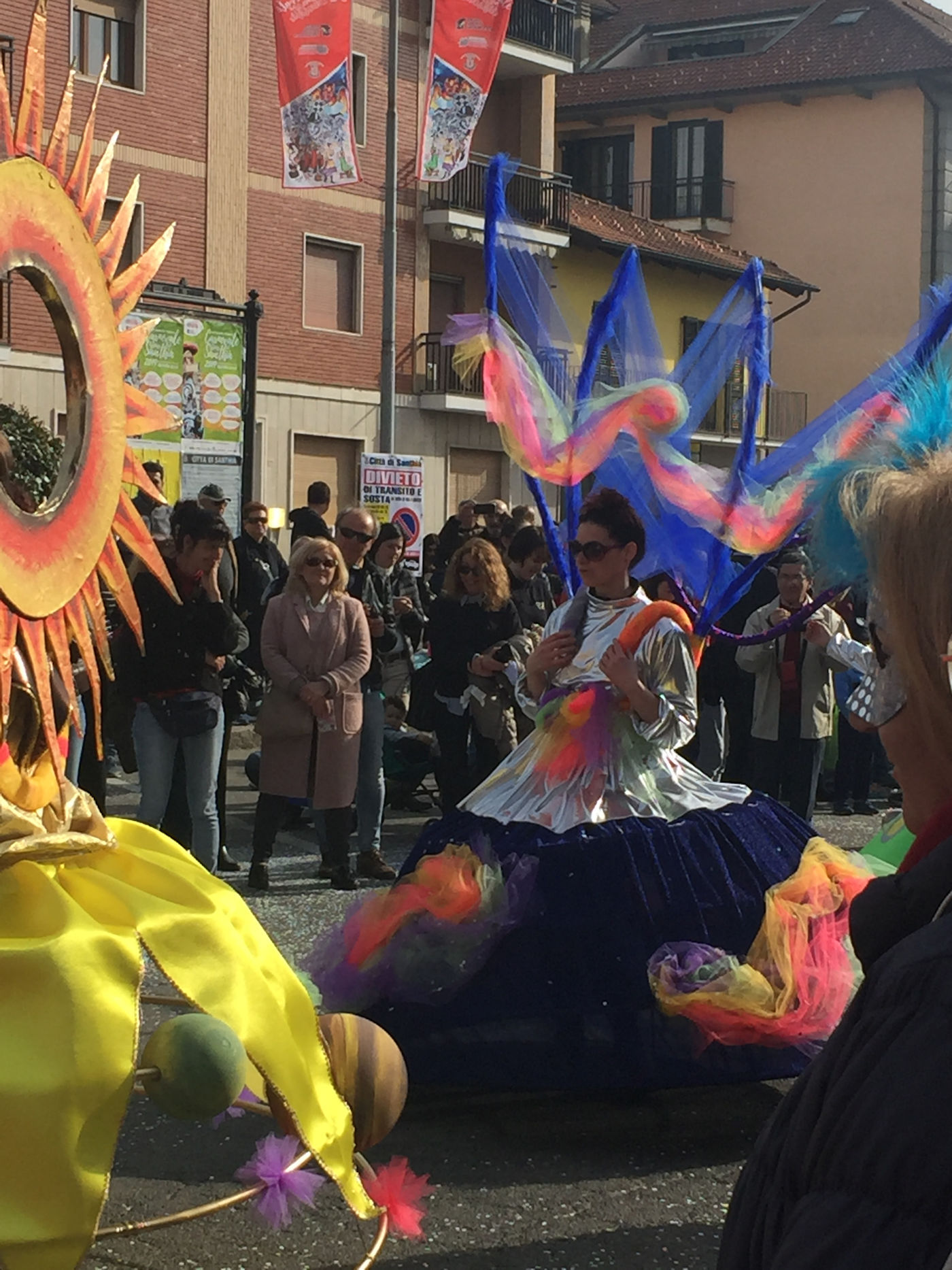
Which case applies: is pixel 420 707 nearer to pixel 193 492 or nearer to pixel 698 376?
pixel 698 376

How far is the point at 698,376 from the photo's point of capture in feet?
16.6

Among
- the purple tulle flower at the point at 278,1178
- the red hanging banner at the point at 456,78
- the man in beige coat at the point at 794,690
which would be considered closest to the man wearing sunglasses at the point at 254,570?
the man in beige coat at the point at 794,690

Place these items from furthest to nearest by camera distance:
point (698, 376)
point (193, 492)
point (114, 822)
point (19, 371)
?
point (19, 371) → point (193, 492) → point (698, 376) → point (114, 822)

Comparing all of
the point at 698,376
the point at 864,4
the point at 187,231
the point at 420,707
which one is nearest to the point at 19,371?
the point at 187,231

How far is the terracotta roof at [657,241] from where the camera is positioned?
2400 cm

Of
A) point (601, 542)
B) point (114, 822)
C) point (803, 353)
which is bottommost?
point (114, 822)

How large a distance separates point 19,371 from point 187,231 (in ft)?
11.2

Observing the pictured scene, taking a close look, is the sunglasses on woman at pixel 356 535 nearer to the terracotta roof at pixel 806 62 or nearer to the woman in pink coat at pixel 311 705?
the woman in pink coat at pixel 311 705

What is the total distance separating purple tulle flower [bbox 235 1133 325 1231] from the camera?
318 cm

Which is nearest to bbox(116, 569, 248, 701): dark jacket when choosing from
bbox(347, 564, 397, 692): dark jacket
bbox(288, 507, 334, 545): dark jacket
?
bbox(347, 564, 397, 692): dark jacket

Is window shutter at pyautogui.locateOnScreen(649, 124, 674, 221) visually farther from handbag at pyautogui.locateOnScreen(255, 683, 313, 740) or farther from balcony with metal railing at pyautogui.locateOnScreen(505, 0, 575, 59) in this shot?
handbag at pyautogui.locateOnScreen(255, 683, 313, 740)

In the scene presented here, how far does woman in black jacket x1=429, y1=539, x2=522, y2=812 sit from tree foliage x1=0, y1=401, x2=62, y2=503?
194 inches

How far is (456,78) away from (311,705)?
29.6ft

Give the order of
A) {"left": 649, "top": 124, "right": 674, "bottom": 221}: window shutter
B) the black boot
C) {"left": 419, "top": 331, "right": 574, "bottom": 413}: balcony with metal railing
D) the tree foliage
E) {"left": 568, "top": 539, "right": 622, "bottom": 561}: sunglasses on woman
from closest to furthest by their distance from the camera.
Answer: the tree foliage, {"left": 568, "top": 539, "right": 622, "bottom": 561}: sunglasses on woman, the black boot, {"left": 419, "top": 331, "right": 574, "bottom": 413}: balcony with metal railing, {"left": 649, "top": 124, "right": 674, "bottom": 221}: window shutter
